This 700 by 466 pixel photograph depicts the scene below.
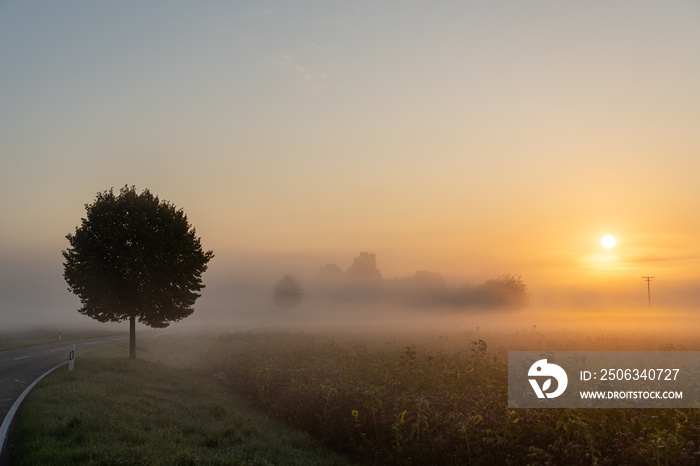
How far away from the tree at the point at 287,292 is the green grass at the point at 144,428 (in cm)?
8025

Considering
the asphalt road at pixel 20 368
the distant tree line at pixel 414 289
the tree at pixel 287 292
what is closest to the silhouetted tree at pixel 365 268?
the distant tree line at pixel 414 289

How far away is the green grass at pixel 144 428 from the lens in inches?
385

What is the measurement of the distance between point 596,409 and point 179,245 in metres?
23.1

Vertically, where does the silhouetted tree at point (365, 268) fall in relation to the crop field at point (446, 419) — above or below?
above

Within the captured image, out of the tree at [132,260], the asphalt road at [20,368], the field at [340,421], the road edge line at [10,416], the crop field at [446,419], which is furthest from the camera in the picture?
the tree at [132,260]

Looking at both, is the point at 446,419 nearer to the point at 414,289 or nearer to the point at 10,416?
the point at 10,416

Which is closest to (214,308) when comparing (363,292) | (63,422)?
(363,292)

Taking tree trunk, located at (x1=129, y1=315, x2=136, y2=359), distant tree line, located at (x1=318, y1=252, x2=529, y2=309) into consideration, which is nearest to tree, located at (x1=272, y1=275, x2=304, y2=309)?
distant tree line, located at (x1=318, y1=252, x2=529, y2=309)

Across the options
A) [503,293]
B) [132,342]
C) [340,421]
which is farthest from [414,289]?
[340,421]

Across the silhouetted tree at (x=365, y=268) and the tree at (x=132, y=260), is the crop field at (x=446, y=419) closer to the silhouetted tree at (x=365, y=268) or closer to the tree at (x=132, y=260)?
the tree at (x=132, y=260)

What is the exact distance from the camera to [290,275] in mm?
103000

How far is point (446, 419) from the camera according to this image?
11.1 metres

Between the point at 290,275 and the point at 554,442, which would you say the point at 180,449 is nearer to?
the point at 554,442

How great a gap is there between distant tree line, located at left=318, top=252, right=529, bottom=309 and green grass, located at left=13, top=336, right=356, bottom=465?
8587 centimetres
